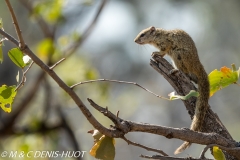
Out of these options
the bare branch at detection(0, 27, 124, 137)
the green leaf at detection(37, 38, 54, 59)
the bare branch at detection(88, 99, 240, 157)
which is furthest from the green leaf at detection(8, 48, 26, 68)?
the green leaf at detection(37, 38, 54, 59)

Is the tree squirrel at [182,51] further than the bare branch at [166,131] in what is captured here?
Yes

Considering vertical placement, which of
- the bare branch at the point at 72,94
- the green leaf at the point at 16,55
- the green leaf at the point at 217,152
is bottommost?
the green leaf at the point at 217,152

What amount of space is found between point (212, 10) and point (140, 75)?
6.96 feet

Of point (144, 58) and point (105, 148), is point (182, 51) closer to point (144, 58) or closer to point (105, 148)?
point (105, 148)

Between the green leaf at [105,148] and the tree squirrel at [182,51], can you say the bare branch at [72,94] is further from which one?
the tree squirrel at [182,51]

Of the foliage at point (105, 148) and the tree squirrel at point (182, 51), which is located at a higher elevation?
the tree squirrel at point (182, 51)

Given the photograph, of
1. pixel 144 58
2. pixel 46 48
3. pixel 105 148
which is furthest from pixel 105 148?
pixel 144 58

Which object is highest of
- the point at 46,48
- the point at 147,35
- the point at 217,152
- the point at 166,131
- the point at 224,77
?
the point at 46,48

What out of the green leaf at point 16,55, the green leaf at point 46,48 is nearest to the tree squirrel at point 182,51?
the green leaf at point 16,55

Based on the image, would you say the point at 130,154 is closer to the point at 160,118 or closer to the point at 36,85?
the point at 160,118

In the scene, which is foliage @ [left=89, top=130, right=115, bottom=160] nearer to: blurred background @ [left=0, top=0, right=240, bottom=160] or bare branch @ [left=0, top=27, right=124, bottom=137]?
bare branch @ [left=0, top=27, right=124, bottom=137]

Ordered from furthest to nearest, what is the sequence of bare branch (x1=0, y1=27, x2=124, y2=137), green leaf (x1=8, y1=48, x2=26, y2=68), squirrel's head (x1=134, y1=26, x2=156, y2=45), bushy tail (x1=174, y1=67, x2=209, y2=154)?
squirrel's head (x1=134, y1=26, x2=156, y2=45) < bushy tail (x1=174, y1=67, x2=209, y2=154) < green leaf (x1=8, y1=48, x2=26, y2=68) < bare branch (x1=0, y1=27, x2=124, y2=137)

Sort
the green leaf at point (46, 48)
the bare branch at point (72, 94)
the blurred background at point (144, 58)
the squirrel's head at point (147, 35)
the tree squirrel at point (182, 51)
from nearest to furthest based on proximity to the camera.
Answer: the bare branch at point (72, 94), the tree squirrel at point (182, 51), the squirrel's head at point (147, 35), the green leaf at point (46, 48), the blurred background at point (144, 58)

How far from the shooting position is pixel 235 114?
1055 cm
